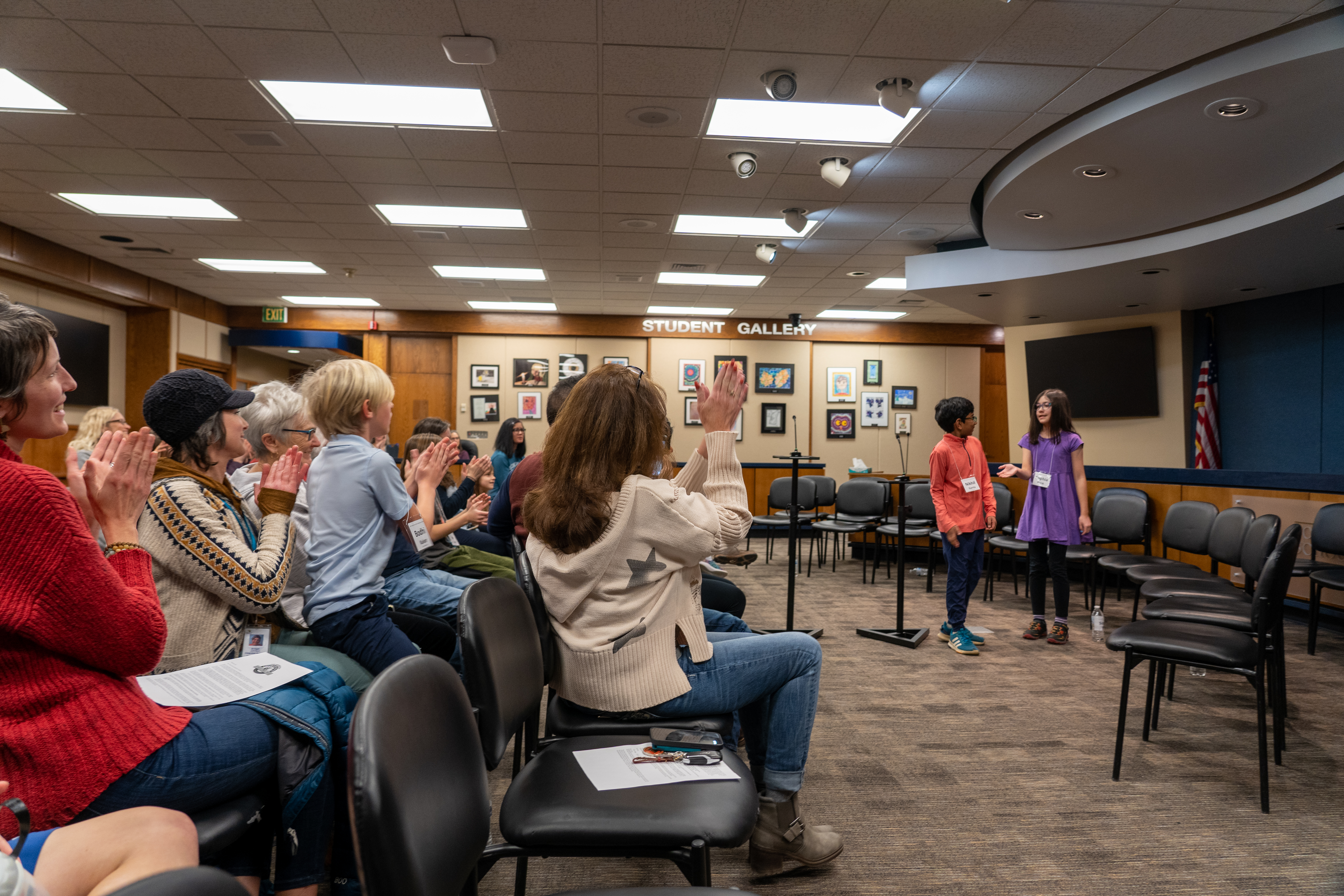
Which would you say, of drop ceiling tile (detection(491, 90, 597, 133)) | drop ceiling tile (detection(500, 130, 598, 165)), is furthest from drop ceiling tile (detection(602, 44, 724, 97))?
drop ceiling tile (detection(500, 130, 598, 165))

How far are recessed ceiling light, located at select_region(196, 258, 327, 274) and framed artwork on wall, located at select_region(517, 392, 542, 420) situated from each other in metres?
3.44

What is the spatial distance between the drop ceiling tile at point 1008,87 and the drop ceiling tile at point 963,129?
0.06 metres

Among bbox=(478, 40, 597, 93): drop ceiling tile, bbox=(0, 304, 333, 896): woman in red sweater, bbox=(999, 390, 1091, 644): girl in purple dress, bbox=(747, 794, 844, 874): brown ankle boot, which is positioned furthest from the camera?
bbox=(999, 390, 1091, 644): girl in purple dress

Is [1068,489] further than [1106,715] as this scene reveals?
Yes

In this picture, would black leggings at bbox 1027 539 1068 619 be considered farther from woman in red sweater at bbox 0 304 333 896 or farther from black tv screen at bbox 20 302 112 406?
black tv screen at bbox 20 302 112 406

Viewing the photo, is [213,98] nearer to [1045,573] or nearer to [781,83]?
[781,83]

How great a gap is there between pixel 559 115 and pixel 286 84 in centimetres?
155

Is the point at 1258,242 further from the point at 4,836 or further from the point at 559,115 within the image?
the point at 4,836

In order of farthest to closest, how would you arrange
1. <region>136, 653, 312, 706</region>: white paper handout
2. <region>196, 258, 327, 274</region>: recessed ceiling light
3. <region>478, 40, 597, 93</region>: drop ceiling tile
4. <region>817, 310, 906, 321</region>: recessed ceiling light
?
<region>817, 310, 906, 321</region>: recessed ceiling light, <region>196, 258, 327, 274</region>: recessed ceiling light, <region>478, 40, 597, 93</region>: drop ceiling tile, <region>136, 653, 312, 706</region>: white paper handout

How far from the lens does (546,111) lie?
4398 millimetres

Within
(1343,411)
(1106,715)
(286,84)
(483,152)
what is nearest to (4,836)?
(1106,715)

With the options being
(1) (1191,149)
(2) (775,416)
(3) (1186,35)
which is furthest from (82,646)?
(2) (775,416)

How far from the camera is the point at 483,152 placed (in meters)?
5.02

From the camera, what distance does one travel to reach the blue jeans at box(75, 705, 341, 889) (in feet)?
4.02
